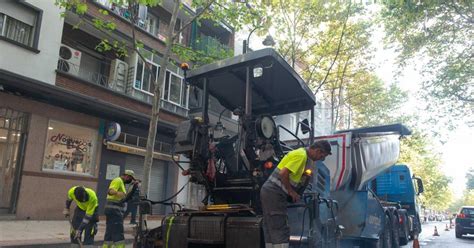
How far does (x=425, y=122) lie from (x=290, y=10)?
9586mm

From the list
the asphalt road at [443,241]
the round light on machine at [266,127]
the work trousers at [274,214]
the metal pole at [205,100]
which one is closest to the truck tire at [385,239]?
the asphalt road at [443,241]

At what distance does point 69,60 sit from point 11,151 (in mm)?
3857

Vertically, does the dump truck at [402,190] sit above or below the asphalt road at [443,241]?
above

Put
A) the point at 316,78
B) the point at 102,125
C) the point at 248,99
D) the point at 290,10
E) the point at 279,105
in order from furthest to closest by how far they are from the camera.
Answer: the point at 316,78 → the point at 290,10 → the point at 102,125 → the point at 279,105 → the point at 248,99

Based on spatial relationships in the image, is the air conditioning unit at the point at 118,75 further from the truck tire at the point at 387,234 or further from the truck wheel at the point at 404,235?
the truck wheel at the point at 404,235

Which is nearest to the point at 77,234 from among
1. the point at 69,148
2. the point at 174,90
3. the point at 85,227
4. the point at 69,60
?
the point at 85,227

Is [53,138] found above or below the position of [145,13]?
below

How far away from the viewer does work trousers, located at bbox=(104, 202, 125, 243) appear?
751 centimetres

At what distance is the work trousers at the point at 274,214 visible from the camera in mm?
4438

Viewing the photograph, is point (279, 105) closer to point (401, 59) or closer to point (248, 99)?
point (248, 99)

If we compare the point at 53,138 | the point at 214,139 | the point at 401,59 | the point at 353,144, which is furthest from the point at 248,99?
the point at 401,59

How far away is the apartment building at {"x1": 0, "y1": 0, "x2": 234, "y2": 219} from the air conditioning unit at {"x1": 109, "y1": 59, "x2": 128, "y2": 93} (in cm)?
4

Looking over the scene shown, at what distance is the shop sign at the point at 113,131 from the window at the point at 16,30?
3.82 metres

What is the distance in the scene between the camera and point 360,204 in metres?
8.12
